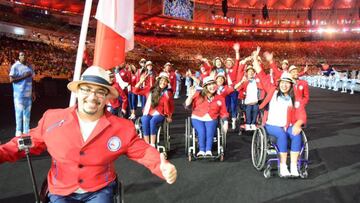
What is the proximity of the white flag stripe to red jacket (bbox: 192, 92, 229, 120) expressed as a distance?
2.34 metres

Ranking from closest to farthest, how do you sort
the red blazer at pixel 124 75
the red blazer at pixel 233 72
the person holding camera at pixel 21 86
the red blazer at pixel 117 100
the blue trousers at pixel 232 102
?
the person holding camera at pixel 21 86 → the red blazer at pixel 117 100 → the red blazer at pixel 233 72 → the blue trousers at pixel 232 102 → the red blazer at pixel 124 75

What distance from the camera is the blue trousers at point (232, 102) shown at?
10159mm

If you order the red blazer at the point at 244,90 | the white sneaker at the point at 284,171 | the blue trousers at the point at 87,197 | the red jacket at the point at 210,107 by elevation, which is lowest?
the white sneaker at the point at 284,171

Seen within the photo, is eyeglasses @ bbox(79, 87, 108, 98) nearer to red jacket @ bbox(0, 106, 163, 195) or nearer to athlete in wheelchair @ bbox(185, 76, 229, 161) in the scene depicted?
red jacket @ bbox(0, 106, 163, 195)

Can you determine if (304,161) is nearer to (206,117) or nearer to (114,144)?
(206,117)

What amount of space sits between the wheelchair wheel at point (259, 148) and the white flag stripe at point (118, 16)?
2.41m

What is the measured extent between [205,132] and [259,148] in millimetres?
981

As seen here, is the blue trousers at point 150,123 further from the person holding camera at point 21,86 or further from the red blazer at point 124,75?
the red blazer at point 124,75

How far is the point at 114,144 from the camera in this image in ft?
8.98

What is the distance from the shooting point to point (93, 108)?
2.70 meters

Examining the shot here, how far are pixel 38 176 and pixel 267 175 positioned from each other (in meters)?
3.30

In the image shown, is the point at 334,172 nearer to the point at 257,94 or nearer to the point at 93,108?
the point at 257,94

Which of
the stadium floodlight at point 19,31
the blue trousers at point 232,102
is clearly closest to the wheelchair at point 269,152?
the blue trousers at point 232,102

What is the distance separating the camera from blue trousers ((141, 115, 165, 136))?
269 inches
